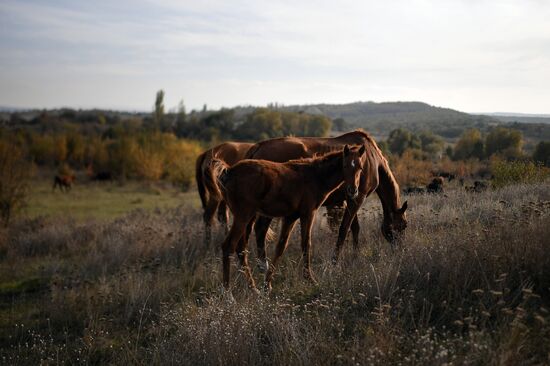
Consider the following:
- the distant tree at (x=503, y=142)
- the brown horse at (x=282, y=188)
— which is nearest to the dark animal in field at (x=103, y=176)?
the distant tree at (x=503, y=142)

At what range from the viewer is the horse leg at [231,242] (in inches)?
245

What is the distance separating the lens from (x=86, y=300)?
7.38 m

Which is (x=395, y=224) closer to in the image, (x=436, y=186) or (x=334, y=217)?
(x=334, y=217)

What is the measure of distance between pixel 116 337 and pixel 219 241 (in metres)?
4.26

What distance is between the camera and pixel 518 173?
10234 millimetres

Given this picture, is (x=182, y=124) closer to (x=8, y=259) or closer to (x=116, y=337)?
(x=8, y=259)

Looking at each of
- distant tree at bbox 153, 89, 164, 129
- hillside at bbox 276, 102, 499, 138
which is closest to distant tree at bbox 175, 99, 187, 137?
distant tree at bbox 153, 89, 164, 129

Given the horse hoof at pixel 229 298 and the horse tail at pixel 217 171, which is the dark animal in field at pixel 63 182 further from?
the horse hoof at pixel 229 298

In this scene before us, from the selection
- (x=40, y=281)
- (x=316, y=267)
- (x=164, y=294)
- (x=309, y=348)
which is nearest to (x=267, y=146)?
(x=316, y=267)

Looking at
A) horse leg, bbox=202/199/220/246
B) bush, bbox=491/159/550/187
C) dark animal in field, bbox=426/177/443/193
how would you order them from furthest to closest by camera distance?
dark animal in field, bbox=426/177/443/193, horse leg, bbox=202/199/220/246, bush, bbox=491/159/550/187

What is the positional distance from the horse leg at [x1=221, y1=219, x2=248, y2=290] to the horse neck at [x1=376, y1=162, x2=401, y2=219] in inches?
114

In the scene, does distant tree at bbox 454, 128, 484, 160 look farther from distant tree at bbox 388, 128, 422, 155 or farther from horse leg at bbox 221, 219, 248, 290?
horse leg at bbox 221, 219, 248, 290

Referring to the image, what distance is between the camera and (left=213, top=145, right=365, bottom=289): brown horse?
6.08 metres

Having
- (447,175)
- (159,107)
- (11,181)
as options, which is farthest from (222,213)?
(159,107)
